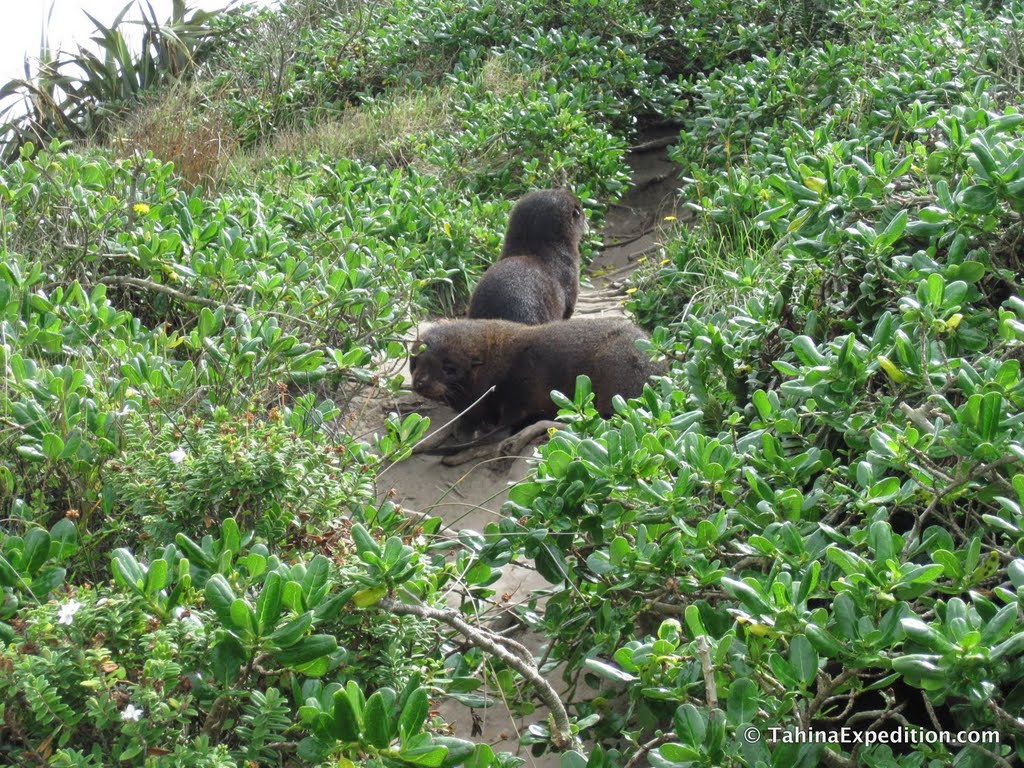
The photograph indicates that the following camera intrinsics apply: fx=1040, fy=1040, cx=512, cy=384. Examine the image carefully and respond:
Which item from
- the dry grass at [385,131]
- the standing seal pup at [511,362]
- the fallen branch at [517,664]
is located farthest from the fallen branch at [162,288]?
the dry grass at [385,131]

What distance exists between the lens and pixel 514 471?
17.3 ft

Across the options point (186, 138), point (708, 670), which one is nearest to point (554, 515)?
point (708, 670)

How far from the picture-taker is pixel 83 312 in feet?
13.9

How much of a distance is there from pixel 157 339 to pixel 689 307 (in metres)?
2.92

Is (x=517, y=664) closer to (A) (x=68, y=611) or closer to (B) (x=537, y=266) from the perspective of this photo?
(A) (x=68, y=611)

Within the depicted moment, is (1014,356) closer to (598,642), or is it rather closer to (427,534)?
(598,642)

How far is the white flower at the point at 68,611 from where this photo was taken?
2.37 m

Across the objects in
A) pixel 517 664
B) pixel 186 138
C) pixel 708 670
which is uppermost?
pixel 186 138

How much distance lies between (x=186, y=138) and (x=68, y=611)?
6712 millimetres

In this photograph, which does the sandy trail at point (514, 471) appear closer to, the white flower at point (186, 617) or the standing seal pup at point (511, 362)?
the standing seal pup at point (511, 362)

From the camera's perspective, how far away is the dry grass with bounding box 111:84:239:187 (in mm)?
8070

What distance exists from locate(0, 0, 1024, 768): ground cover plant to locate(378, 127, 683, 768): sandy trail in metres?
0.16

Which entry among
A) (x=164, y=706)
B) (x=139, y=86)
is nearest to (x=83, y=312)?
(x=164, y=706)

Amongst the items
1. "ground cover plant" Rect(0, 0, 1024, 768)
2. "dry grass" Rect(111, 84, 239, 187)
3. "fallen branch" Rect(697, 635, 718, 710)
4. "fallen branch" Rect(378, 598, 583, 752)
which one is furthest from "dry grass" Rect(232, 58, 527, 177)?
"fallen branch" Rect(697, 635, 718, 710)
